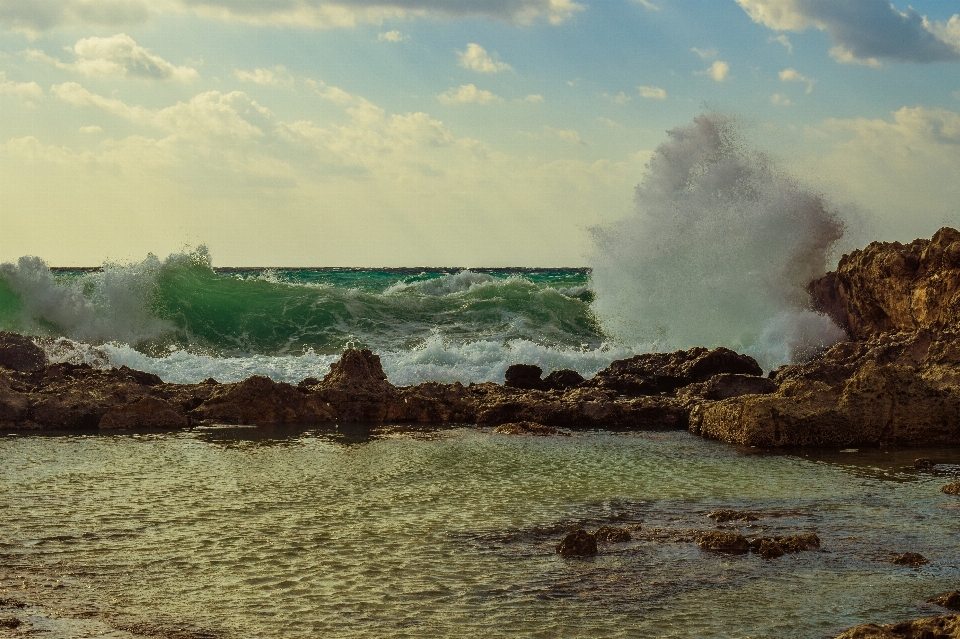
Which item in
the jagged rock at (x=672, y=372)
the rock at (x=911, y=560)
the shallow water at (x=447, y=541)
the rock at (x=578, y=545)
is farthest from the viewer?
the jagged rock at (x=672, y=372)

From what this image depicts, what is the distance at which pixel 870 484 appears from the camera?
7.06 metres

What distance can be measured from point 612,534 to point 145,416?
20.2 ft

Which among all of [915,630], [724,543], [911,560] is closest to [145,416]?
[724,543]

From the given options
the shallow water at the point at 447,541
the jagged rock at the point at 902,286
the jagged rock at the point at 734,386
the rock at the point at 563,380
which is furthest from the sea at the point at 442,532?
the jagged rock at the point at 902,286

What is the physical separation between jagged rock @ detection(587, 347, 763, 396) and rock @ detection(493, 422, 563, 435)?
7.75ft

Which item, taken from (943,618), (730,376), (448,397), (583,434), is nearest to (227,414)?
(448,397)

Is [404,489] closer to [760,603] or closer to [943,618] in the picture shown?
[760,603]

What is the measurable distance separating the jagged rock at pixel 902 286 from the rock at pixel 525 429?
4.64 m

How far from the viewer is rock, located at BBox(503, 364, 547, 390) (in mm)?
12711

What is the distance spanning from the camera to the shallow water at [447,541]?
13.8 ft

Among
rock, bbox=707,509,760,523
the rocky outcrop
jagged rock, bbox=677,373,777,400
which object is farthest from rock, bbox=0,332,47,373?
rock, bbox=707,509,760,523

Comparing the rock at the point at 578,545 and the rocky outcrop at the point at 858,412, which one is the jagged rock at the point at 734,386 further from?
the rock at the point at 578,545

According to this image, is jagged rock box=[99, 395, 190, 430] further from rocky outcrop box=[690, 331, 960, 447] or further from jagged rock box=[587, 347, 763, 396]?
rocky outcrop box=[690, 331, 960, 447]

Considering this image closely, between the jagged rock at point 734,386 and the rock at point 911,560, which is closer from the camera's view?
the rock at point 911,560
